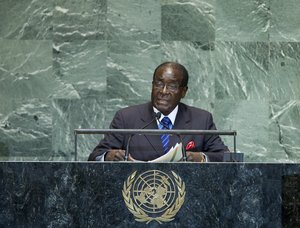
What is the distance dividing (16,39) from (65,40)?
1.48ft

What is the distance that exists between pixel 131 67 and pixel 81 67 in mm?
460

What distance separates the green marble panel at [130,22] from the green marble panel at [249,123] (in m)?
0.91

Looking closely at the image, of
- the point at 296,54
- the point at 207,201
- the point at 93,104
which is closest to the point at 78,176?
the point at 207,201

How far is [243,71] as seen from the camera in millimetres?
8219

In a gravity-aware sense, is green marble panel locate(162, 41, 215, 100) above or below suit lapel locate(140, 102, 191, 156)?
above

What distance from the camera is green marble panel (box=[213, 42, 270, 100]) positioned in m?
8.21

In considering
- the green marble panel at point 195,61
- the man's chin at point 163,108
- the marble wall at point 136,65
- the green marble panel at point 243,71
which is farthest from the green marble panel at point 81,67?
the man's chin at point 163,108

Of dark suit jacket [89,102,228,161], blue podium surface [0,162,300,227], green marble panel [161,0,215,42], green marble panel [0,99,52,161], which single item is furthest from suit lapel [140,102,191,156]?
green marble panel [0,99,52,161]

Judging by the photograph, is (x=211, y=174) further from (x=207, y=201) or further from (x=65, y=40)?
(x=65, y=40)

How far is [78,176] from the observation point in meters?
4.92

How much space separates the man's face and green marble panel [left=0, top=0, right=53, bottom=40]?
6.08ft

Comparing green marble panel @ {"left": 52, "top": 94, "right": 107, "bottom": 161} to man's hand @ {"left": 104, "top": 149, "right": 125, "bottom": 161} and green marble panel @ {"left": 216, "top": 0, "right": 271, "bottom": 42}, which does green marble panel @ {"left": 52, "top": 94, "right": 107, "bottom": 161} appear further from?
man's hand @ {"left": 104, "top": 149, "right": 125, "bottom": 161}

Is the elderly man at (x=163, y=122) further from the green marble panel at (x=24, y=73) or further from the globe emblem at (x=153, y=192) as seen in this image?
the green marble panel at (x=24, y=73)

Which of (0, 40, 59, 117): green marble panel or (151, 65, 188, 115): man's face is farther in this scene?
(0, 40, 59, 117): green marble panel
